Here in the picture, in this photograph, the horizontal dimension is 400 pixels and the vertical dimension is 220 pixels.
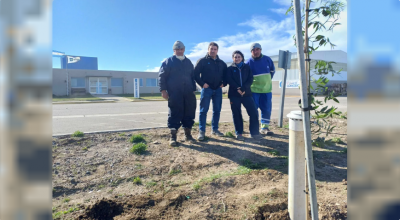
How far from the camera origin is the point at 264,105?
588 cm

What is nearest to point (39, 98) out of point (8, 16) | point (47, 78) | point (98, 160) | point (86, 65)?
point (47, 78)

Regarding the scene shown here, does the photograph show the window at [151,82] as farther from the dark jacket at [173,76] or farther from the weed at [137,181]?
the weed at [137,181]

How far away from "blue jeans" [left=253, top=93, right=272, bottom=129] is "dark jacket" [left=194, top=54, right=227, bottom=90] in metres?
1.19

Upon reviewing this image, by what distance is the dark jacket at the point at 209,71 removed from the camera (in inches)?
208

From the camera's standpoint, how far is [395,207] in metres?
1.31

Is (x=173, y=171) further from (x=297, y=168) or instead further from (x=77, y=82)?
(x=77, y=82)

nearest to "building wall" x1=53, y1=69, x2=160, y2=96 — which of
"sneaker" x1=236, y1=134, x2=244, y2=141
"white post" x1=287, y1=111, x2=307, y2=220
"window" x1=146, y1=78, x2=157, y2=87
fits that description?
"window" x1=146, y1=78, x2=157, y2=87

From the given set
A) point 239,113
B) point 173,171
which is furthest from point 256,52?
point 173,171

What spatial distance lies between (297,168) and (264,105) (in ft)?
12.9

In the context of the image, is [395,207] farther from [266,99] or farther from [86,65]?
[86,65]

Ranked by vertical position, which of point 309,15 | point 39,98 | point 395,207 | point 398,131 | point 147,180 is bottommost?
point 147,180

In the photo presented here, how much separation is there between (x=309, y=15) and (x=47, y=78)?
1.77 m

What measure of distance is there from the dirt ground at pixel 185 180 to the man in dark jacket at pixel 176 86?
54 cm

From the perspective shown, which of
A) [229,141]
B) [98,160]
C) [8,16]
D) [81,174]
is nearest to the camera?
[8,16]
